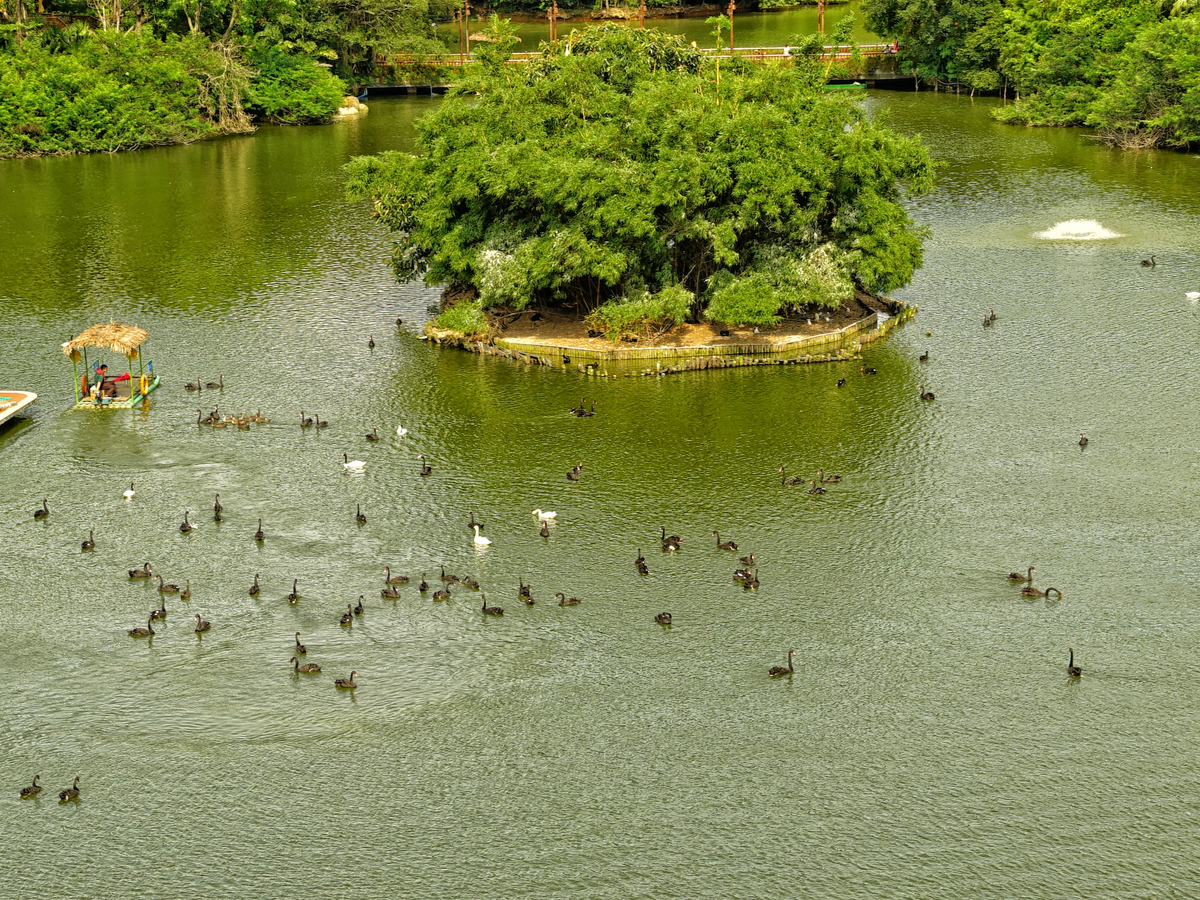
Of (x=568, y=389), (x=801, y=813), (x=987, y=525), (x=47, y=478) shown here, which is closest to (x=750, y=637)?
(x=801, y=813)

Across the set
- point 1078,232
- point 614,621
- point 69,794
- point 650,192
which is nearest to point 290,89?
point 650,192

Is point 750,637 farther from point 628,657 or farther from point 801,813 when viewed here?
point 801,813

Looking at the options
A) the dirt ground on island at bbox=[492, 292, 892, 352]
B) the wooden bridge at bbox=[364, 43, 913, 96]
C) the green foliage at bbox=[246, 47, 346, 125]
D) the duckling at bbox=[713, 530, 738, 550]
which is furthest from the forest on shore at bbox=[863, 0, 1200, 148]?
the duckling at bbox=[713, 530, 738, 550]

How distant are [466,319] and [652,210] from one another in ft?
32.7

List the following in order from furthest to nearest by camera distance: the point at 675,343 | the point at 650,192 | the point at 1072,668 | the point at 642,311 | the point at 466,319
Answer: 1. the point at 466,319
2. the point at 675,343
3. the point at 642,311
4. the point at 650,192
5. the point at 1072,668

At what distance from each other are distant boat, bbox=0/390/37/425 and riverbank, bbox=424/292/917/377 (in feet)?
57.4

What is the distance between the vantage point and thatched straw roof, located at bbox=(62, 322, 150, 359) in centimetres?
5347

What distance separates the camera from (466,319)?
60781 mm

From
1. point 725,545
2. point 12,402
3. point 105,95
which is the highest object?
point 105,95

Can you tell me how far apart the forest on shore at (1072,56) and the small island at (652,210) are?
4090 centimetres

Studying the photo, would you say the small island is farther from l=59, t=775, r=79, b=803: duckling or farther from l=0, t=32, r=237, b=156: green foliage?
l=0, t=32, r=237, b=156: green foliage

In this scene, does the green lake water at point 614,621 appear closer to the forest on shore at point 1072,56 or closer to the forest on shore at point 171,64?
the forest on shore at point 1072,56

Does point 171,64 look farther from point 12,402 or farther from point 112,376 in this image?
point 12,402

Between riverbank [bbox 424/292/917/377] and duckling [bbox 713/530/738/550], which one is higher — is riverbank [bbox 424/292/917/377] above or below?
above
